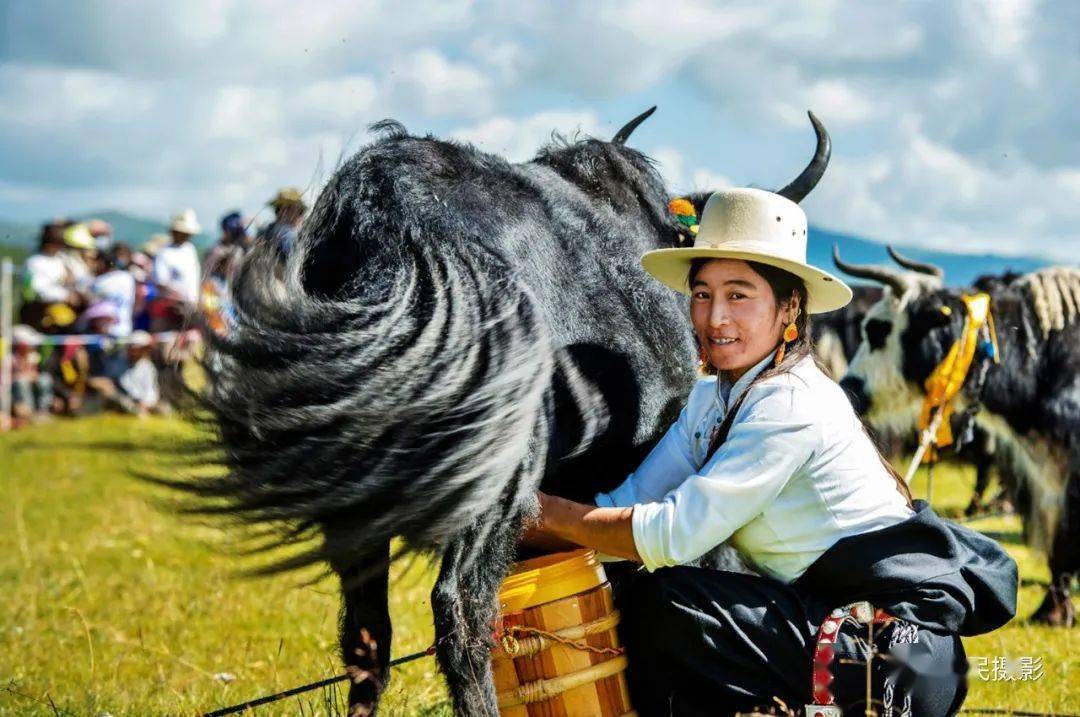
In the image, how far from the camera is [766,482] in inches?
98.7

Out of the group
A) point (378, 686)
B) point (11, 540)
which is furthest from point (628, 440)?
point (11, 540)

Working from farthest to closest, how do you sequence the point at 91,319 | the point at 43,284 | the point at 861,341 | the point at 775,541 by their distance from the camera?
1. the point at 43,284
2. the point at 91,319
3. the point at 861,341
4. the point at 775,541

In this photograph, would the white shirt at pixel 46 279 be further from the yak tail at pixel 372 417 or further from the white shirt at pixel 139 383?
the yak tail at pixel 372 417

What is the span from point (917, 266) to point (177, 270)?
8.25 m

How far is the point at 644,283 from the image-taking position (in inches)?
118

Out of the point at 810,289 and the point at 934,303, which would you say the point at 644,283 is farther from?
the point at 934,303

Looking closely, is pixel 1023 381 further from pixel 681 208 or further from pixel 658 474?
pixel 658 474

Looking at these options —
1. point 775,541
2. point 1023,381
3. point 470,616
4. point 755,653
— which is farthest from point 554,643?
point 1023,381

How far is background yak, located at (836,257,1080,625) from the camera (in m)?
5.35

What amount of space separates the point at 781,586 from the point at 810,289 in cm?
74

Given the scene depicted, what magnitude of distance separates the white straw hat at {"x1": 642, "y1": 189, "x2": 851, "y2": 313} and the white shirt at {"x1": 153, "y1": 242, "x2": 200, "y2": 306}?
995 cm

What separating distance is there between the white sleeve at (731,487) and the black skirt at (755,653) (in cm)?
17

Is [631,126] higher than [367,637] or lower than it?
higher

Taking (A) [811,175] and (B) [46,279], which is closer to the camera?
(A) [811,175]
